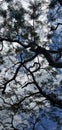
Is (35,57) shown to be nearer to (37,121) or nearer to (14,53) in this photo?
(14,53)

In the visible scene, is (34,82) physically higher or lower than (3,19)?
lower

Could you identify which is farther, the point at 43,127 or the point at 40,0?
the point at 43,127

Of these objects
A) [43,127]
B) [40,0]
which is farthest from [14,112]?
[40,0]

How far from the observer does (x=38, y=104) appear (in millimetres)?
9820

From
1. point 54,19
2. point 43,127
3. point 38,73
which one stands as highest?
point 54,19

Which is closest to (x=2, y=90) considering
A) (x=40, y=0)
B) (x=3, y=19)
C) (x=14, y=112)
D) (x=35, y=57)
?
(x=14, y=112)

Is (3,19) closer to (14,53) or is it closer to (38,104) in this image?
(14,53)

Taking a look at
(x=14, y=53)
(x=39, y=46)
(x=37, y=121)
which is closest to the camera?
(x=39, y=46)

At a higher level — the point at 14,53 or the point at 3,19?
the point at 3,19

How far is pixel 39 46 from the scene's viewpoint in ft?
29.5

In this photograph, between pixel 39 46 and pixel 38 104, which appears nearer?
pixel 39 46

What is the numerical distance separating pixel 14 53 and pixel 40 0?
1713 mm

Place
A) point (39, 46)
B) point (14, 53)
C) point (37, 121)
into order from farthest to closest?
1. point (37, 121)
2. point (14, 53)
3. point (39, 46)

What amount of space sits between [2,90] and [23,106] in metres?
0.79
